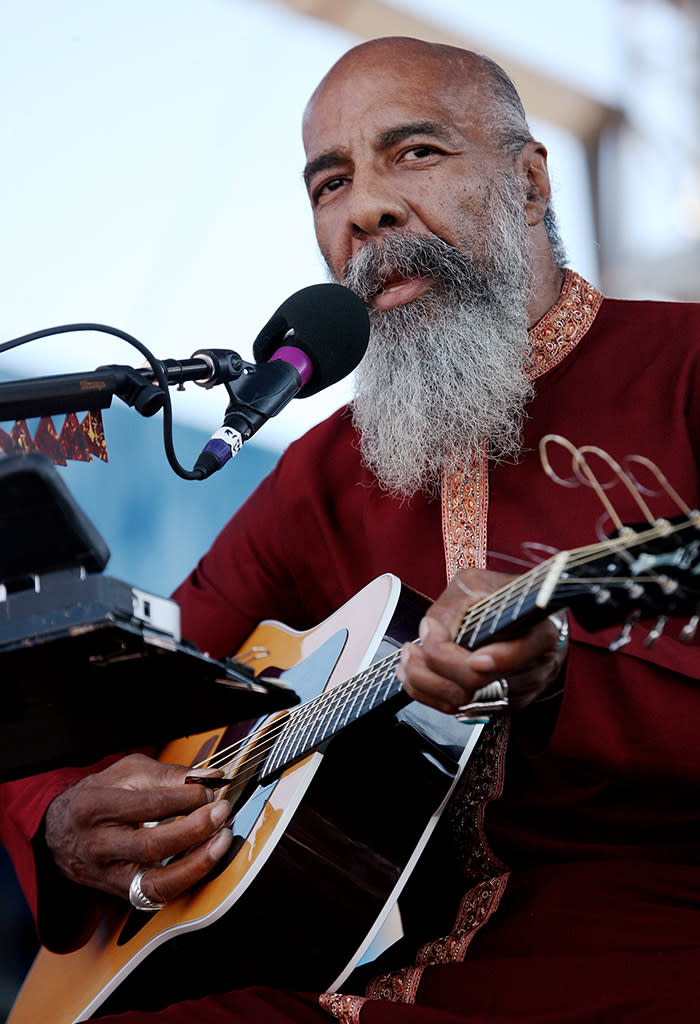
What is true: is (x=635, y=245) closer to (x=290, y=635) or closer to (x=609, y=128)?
(x=609, y=128)

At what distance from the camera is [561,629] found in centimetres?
157

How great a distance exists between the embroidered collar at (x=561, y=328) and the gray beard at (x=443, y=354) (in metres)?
0.04

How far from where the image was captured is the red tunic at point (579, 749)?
1.73 meters

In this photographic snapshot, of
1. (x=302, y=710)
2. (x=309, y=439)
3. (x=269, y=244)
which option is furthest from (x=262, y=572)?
(x=269, y=244)

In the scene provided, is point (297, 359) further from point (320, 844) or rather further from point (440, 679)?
point (320, 844)

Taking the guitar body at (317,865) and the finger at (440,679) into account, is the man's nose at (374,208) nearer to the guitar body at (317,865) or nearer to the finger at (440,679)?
the guitar body at (317,865)

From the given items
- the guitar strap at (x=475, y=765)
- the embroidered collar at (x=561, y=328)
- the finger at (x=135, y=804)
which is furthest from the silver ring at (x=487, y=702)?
the embroidered collar at (x=561, y=328)

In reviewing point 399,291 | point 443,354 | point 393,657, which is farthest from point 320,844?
point 399,291

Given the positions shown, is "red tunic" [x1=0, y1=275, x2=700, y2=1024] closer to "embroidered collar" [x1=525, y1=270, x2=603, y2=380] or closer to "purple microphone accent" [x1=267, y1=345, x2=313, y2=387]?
"embroidered collar" [x1=525, y1=270, x2=603, y2=380]

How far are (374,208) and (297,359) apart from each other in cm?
81

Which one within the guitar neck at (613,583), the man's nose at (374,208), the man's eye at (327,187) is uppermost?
the man's eye at (327,187)

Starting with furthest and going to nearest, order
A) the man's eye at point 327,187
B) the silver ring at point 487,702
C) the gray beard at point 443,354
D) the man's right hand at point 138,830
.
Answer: the man's eye at point 327,187, the gray beard at point 443,354, the man's right hand at point 138,830, the silver ring at point 487,702

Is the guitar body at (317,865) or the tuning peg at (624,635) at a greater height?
the tuning peg at (624,635)

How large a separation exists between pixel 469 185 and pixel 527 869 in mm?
1476
